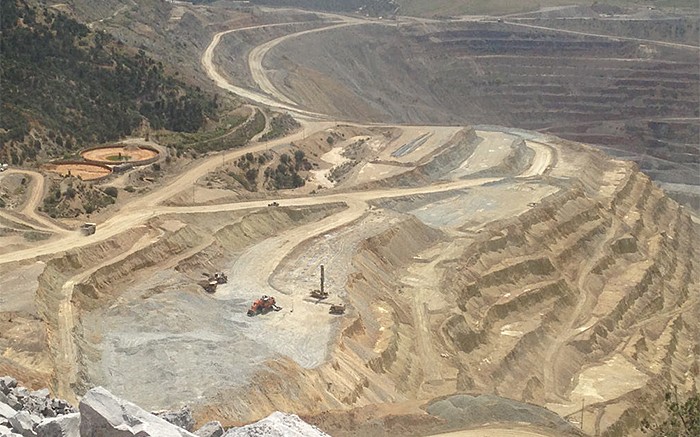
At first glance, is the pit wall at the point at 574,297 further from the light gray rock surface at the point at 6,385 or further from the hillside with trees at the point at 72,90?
the hillside with trees at the point at 72,90

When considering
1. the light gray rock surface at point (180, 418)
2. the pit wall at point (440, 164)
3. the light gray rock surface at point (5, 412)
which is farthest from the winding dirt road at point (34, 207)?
the light gray rock surface at point (5, 412)

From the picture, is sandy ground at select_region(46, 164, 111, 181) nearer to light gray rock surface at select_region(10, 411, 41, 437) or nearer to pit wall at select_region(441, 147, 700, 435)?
pit wall at select_region(441, 147, 700, 435)

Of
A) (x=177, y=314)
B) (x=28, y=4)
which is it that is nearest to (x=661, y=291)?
(x=177, y=314)

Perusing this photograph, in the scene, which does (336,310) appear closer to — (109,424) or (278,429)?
(278,429)

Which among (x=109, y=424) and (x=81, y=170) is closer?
(x=109, y=424)

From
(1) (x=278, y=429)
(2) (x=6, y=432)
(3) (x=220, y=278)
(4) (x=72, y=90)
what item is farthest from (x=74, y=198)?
(1) (x=278, y=429)

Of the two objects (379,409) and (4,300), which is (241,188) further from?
(379,409)
